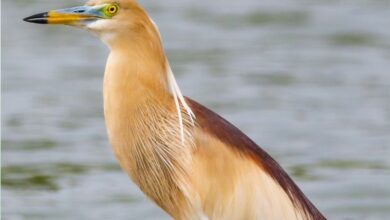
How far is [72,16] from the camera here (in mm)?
7113

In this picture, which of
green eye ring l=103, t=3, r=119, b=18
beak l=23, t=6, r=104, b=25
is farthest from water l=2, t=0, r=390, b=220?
green eye ring l=103, t=3, r=119, b=18

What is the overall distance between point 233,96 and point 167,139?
6.21m

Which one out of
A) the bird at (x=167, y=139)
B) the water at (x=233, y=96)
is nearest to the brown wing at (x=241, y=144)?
the bird at (x=167, y=139)

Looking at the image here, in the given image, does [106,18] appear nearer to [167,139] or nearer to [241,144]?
[167,139]

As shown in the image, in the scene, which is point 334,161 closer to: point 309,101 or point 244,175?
point 309,101

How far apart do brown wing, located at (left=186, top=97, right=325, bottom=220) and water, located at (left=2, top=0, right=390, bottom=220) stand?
3.01 metres

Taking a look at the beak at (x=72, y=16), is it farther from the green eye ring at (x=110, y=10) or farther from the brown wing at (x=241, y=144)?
the brown wing at (x=241, y=144)

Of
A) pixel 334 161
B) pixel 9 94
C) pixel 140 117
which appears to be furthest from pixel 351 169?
pixel 140 117

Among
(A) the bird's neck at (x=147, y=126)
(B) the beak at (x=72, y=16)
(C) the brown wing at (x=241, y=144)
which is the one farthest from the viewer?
(C) the brown wing at (x=241, y=144)

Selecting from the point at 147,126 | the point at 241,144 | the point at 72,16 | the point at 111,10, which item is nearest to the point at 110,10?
the point at 111,10

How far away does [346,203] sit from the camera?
1107cm

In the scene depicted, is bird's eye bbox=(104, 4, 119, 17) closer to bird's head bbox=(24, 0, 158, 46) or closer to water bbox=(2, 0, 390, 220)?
bird's head bbox=(24, 0, 158, 46)

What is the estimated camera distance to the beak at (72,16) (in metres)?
7.09

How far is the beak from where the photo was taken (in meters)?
7.09
